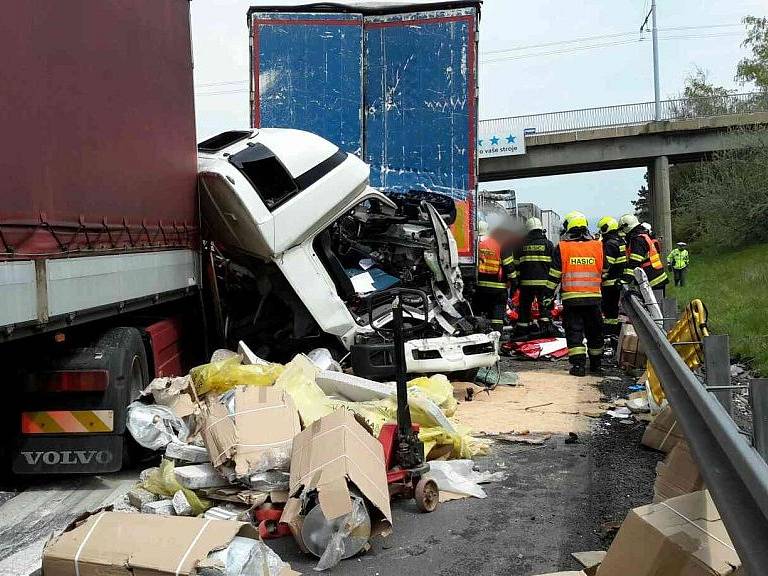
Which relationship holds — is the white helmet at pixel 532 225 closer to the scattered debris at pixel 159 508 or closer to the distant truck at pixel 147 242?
the distant truck at pixel 147 242

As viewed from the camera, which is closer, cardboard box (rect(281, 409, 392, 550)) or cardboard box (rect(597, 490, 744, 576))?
cardboard box (rect(597, 490, 744, 576))

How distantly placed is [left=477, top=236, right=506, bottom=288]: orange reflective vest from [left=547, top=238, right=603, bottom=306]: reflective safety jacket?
1950 mm

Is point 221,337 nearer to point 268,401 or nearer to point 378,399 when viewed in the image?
point 378,399

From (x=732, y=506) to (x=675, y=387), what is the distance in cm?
141

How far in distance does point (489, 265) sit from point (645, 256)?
1.97 meters

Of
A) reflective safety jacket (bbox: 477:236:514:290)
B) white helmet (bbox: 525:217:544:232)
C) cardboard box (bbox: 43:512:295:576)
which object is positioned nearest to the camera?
cardboard box (bbox: 43:512:295:576)

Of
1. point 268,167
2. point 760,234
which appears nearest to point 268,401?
point 268,167

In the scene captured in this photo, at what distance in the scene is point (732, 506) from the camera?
2.05m

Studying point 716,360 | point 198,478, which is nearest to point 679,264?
point 716,360

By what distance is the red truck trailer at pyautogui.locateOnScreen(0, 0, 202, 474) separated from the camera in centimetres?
370

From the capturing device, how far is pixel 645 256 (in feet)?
33.7

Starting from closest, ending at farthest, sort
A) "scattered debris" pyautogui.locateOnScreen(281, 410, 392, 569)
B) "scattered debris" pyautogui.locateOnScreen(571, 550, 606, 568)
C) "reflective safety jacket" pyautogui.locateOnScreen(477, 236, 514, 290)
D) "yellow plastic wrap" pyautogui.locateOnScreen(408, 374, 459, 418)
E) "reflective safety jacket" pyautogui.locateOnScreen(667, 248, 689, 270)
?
"scattered debris" pyautogui.locateOnScreen(571, 550, 606, 568) → "scattered debris" pyautogui.locateOnScreen(281, 410, 392, 569) → "yellow plastic wrap" pyautogui.locateOnScreen(408, 374, 459, 418) → "reflective safety jacket" pyautogui.locateOnScreen(477, 236, 514, 290) → "reflective safety jacket" pyautogui.locateOnScreen(667, 248, 689, 270)

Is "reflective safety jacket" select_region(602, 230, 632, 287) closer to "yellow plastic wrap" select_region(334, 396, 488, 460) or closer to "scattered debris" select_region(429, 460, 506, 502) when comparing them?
"yellow plastic wrap" select_region(334, 396, 488, 460)

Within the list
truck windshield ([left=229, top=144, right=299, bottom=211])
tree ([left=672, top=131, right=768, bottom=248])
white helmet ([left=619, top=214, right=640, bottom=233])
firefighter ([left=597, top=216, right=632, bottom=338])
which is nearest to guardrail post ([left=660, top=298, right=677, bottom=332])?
firefighter ([left=597, top=216, right=632, bottom=338])
